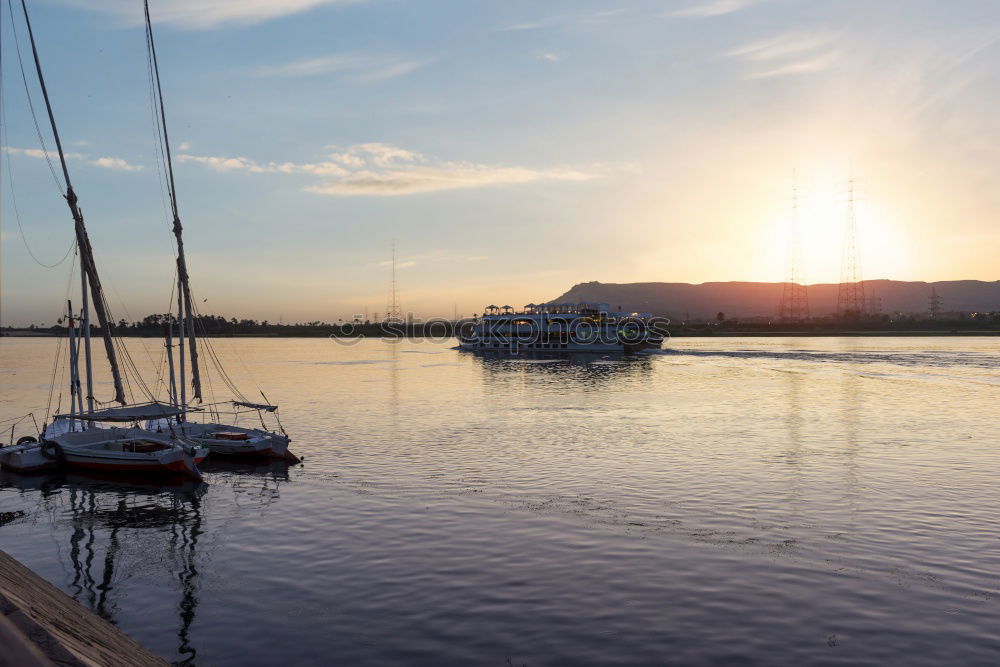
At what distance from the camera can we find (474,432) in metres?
48.1

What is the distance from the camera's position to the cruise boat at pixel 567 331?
175500 mm

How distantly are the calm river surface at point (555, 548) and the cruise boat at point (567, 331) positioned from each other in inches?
5021

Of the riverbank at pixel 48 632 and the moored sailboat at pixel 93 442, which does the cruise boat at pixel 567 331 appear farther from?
the riverbank at pixel 48 632

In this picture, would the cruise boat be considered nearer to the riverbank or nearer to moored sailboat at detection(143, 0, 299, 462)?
moored sailboat at detection(143, 0, 299, 462)

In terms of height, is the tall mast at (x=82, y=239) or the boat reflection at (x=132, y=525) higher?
the tall mast at (x=82, y=239)

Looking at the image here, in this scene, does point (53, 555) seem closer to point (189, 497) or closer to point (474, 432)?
point (189, 497)

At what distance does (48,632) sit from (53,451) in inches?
1360

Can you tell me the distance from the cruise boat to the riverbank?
162 meters

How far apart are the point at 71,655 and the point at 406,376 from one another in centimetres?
10202

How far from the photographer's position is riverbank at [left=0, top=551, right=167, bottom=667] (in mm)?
6852

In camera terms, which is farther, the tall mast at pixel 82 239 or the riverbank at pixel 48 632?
the tall mast at pixel 82 239

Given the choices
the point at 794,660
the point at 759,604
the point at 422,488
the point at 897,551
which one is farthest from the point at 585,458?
the point at 794,660

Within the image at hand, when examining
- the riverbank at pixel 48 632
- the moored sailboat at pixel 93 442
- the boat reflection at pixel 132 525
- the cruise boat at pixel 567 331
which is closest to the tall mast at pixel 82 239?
the moored sailboat at pixel 93 442

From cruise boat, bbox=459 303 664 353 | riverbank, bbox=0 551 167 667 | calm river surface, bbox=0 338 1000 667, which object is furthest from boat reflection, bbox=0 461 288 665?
cruise boat, bbox=459 303 664 353
